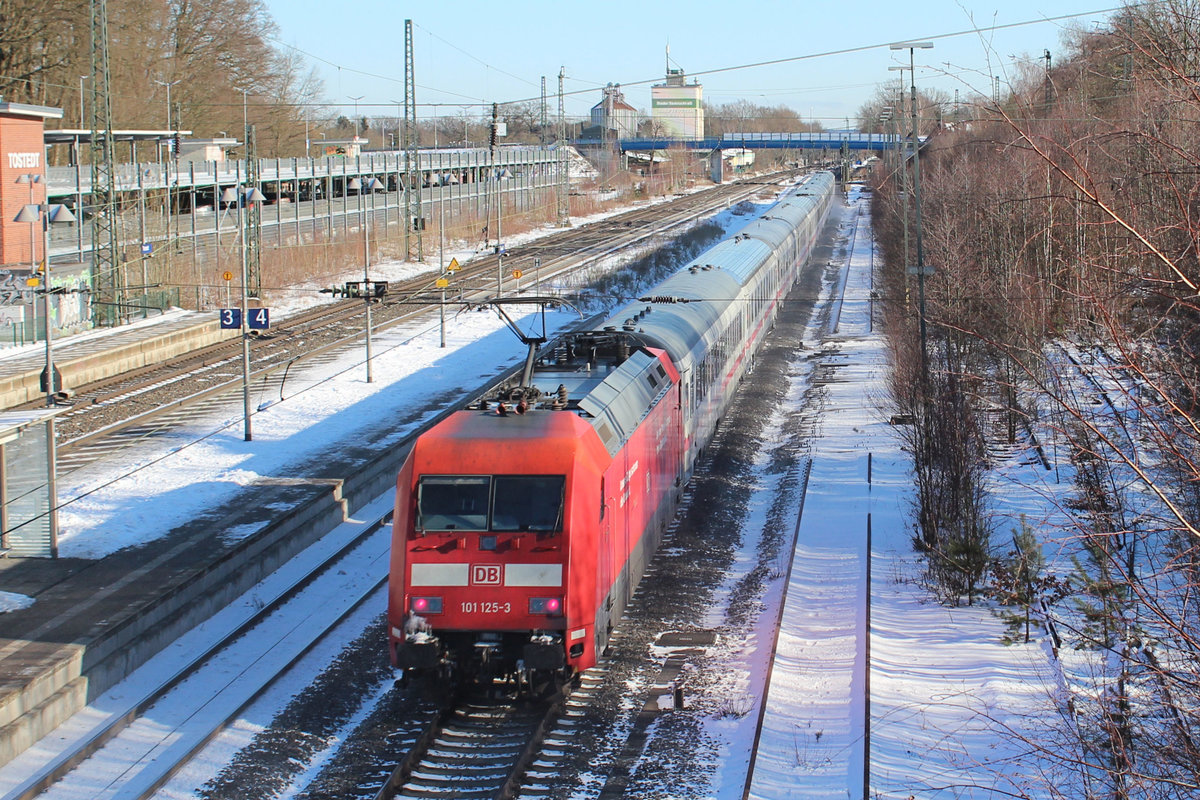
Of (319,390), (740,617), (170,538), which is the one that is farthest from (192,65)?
(740,617)

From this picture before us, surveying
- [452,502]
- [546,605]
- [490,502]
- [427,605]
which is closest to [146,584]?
[427,605]

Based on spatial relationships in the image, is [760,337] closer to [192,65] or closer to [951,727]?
[951,727]

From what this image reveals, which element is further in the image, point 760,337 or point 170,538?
point 760,337

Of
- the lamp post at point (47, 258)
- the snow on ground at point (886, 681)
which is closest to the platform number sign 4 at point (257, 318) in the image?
the lamp post at point (47, 258)

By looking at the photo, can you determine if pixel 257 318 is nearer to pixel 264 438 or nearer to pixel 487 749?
pixel 264 438

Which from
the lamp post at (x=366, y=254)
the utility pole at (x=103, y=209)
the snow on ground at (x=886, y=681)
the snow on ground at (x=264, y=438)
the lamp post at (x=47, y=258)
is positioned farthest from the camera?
the utility pole at (x=103, y=209)

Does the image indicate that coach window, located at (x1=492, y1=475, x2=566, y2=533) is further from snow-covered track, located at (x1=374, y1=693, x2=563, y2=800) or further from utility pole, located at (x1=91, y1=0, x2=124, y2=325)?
utility pole, located at (x1=91, y1=0, x2=124, y2=325)

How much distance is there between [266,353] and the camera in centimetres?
3353

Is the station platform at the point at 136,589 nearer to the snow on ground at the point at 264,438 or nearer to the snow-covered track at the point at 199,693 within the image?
the snow-covered track at the point at 199,693

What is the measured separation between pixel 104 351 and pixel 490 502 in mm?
22839

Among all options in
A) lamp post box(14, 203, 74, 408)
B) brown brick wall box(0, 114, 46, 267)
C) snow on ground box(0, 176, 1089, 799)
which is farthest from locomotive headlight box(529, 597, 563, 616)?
brown brick wall box(0, 114, 46, 267)

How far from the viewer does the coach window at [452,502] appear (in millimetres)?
11047

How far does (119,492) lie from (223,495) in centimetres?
175

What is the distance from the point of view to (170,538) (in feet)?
54.3
